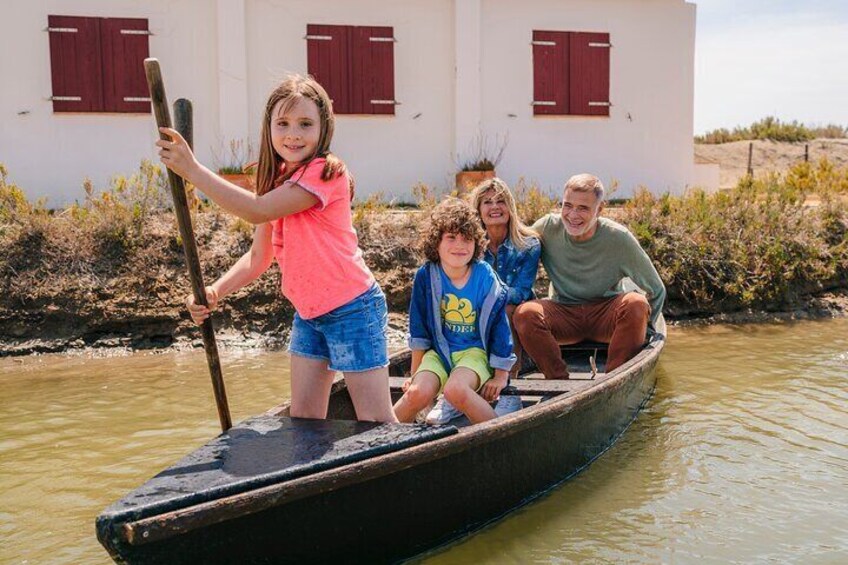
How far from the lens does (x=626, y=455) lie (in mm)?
5273

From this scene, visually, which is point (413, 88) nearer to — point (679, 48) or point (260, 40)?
point (260, 40)

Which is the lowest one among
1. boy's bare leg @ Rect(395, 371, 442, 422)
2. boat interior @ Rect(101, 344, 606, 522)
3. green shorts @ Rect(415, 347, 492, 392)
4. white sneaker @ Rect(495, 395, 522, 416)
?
white sneaker @ Rect(495, 395, 522, 416)

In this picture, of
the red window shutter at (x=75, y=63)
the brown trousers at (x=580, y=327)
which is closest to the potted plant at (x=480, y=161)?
the red window shutter at (x=75, y=63)

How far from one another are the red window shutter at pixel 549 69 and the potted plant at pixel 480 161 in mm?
795

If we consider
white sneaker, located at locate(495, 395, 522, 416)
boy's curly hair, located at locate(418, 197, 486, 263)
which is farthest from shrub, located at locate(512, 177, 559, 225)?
boy's curly hair, located at locate(418, 197, 486, 263)

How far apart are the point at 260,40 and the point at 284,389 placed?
6.93m

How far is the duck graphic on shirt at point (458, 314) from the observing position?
14.5 ft

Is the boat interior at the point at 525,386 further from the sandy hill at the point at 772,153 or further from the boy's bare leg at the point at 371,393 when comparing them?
the sandy hill at the point at 772,153

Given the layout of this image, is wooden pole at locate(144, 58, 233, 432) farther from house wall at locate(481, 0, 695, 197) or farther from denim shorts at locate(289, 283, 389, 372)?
house wall at locate(481, 0, 695, 197)

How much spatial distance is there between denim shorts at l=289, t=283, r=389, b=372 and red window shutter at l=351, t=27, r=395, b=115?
31.2ft

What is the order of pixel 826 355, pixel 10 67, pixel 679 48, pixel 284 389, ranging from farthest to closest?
pixel 679 48 → pixel 10 67 → pixel 826 355 → pixel 284 389

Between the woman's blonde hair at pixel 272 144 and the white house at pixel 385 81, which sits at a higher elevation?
the white house at pixel 385 81

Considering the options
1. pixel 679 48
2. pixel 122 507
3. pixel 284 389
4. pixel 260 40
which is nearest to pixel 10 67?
pixel 260 40

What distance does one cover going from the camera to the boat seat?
2.85 m
